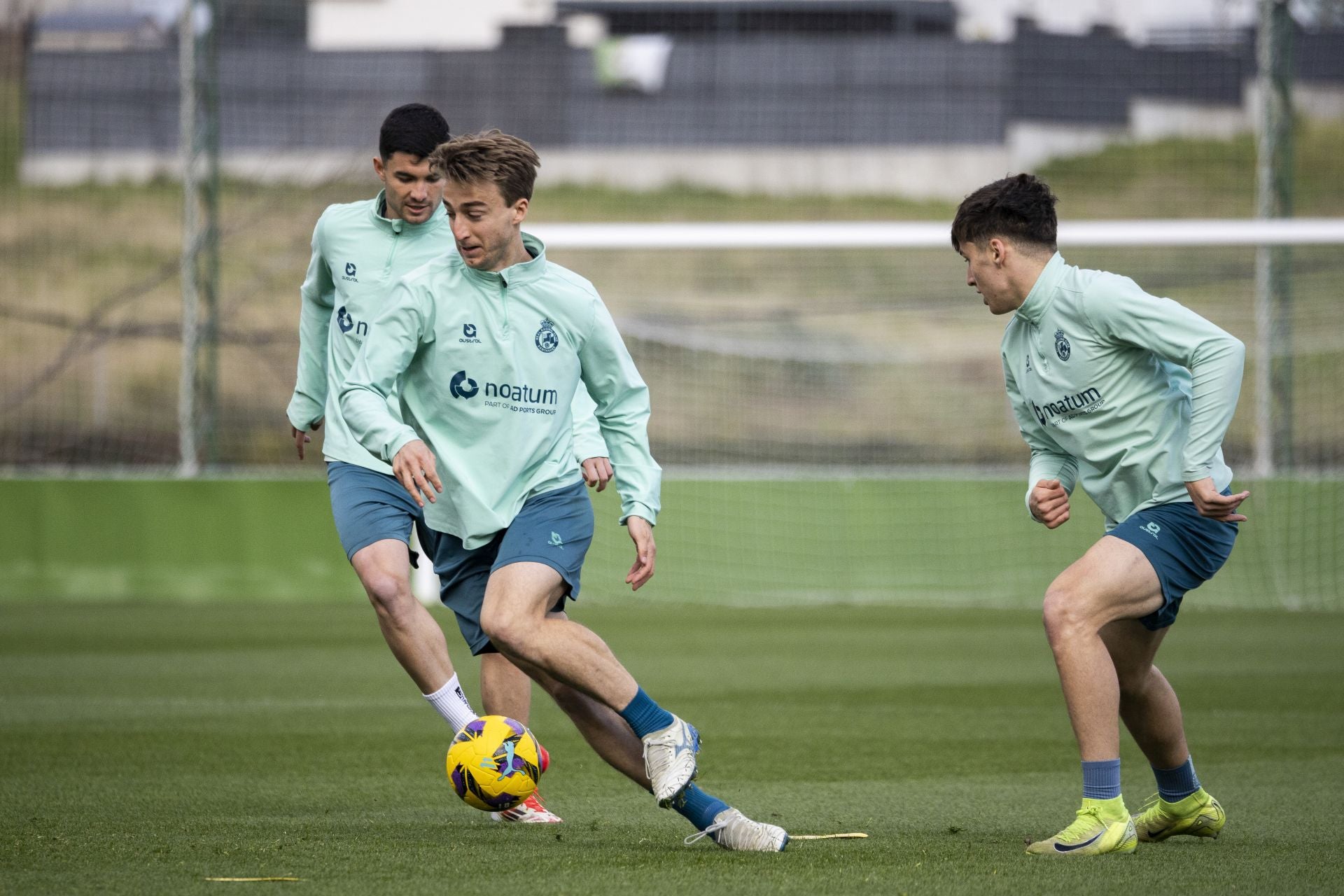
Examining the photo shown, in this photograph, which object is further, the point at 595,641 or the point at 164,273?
the point at 164,273

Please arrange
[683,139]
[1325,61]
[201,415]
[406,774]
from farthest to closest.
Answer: [683,139] < [1325,61] < [201,415] < [406,774]

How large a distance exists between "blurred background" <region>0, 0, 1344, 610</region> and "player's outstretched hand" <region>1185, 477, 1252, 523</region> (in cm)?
928


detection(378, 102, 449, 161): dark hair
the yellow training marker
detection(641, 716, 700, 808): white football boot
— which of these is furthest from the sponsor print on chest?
detection(378, 102, 449, 161): dark hair

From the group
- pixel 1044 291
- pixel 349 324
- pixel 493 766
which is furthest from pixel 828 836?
pixel 349 324

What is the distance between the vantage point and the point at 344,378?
19.5 feet

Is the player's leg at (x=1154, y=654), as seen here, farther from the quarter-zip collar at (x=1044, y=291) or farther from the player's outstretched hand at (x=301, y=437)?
the player's outstretched hand at (x=301, y=437)

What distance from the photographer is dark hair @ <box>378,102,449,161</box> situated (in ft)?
18.9

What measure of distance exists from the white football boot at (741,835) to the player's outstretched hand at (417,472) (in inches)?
45.8

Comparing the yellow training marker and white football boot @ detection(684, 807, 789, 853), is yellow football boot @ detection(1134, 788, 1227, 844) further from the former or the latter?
white football boot @ detection(684, 807, 789, 853)

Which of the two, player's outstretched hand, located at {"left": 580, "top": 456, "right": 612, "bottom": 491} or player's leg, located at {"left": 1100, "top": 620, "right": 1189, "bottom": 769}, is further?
player's outstretched hand, located at {"left": 580, "top": 456, "right": 612, "bottom": 491}

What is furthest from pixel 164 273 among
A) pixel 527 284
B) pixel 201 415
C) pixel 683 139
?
pixel 527 284

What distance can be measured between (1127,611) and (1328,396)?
44.9 feet

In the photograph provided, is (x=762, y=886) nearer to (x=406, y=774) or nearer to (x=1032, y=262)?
(x=1032, y=262)

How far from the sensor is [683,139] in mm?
20359
